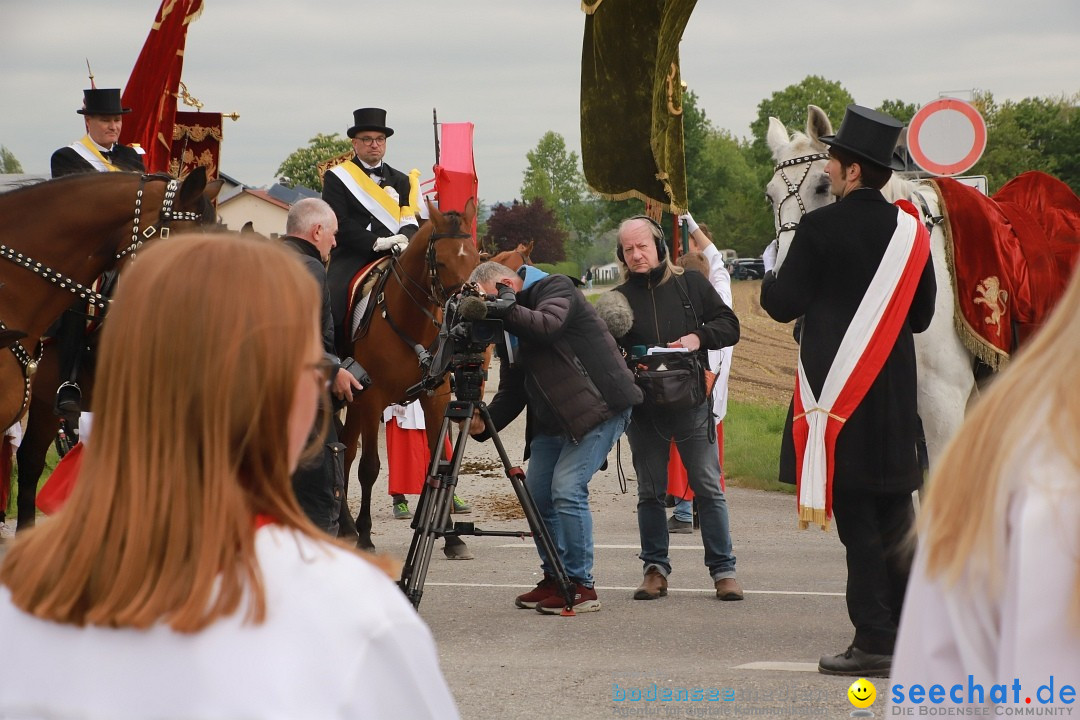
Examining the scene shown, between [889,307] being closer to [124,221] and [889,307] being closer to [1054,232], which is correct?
[1054,232]

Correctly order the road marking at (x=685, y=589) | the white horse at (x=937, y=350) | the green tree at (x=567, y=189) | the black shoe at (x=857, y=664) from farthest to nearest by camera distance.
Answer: the green tree at (x=567, y=189) → the road marking at (x=685, y=589) → the white horse at (x=937, y=350) → the black shoe at (x=857, y=664)

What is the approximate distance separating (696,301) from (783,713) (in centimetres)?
306

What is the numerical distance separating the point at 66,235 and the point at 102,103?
280 cm

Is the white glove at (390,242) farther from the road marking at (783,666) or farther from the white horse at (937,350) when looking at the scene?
the road marking at (783,666)

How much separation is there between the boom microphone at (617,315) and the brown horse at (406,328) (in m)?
1.32

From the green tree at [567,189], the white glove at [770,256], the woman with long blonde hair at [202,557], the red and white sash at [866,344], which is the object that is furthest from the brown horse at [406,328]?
the green tree at [567,189]

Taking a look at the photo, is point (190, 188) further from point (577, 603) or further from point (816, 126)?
point (816, 126)

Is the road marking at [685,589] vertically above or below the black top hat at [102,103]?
below

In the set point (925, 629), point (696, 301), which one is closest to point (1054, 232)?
point (696, 301)

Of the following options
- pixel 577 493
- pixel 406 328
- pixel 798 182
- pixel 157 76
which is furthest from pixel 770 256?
pixel 157 76

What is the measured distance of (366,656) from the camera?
4.77 feet

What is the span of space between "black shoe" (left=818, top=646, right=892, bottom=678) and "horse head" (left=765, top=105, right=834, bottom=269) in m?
2.29

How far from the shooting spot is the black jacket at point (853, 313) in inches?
218

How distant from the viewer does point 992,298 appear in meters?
6.72
